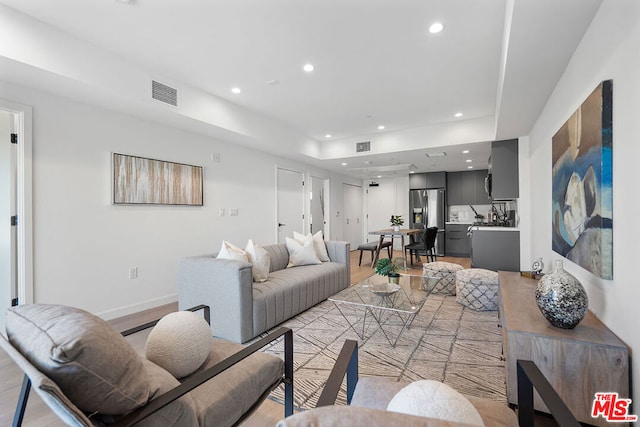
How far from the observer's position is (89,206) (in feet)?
9.90

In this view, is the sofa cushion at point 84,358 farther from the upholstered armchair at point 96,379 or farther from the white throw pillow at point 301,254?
the white throw pillow at point 301,254

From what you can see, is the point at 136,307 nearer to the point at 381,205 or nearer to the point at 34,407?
the point at 34,407

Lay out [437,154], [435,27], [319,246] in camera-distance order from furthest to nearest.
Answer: [437,154], [319,246], [435,27]

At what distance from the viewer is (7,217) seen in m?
2.56

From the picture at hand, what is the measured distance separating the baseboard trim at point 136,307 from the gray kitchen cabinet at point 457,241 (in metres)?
6.14

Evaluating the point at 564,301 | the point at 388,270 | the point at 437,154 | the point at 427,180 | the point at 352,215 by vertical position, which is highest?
the point at 437,154

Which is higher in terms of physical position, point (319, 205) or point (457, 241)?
point (319, 205)

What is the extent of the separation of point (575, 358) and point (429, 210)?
6296 mm

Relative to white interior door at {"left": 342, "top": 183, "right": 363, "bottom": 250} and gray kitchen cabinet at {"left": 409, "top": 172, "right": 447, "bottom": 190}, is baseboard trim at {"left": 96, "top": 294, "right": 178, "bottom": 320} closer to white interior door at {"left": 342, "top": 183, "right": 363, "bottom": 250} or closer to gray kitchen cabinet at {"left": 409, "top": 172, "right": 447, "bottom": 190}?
white interior door at {"left": 342, "top": 183, "right": 363, "bottom": 250}

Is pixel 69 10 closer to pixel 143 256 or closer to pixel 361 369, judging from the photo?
pixel 143 256

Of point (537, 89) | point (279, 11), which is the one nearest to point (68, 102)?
point (279, 11)

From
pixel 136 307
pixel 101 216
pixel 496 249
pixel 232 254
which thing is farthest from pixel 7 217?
pixel 496 249

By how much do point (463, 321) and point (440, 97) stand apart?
Answer: 2698mm

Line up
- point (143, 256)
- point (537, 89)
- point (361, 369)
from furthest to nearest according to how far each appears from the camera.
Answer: point (143, 256) < point (537, 89) < point (361, 369)
